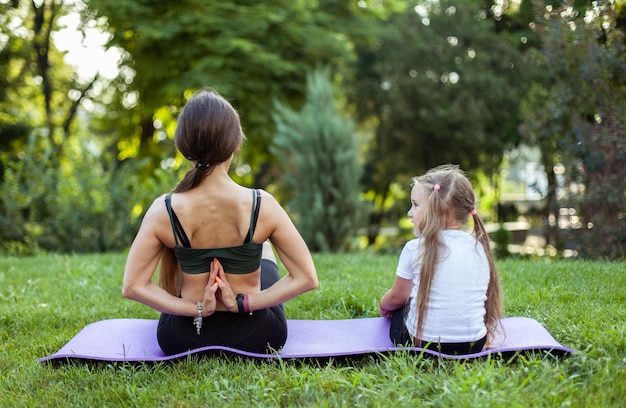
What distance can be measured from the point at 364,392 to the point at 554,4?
604cm

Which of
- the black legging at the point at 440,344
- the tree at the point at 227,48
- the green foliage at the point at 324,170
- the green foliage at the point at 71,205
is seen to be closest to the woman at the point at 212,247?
the black legging at the point at 440,344

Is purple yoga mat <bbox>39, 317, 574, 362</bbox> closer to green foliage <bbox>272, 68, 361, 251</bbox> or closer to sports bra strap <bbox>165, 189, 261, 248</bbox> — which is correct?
sports bra strap <bbox>165, 189, 261, 248</bbox>

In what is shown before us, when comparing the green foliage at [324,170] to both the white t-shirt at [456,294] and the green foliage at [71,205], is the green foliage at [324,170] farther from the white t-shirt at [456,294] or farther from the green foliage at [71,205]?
the white t-shirt at [456,294]

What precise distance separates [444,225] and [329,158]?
25.5 feet

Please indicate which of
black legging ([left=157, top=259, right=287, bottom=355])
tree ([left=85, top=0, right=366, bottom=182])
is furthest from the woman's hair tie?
tree ([left=85, top=0, right=366, bottom=182])

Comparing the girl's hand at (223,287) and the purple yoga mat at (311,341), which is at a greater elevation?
the girl's hand at (223,287)

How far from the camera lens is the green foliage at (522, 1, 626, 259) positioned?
626 cm

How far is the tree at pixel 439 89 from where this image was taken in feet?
58.2

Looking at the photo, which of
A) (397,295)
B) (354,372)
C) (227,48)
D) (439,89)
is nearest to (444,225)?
(397,295)

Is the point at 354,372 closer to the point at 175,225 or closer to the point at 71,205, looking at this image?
the point at 175,225

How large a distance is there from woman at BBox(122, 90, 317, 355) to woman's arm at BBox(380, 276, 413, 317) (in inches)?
18.3

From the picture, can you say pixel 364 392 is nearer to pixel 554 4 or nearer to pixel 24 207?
pixel 554 4

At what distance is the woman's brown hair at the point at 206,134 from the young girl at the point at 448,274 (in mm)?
1003

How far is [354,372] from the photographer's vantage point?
2.98 m
